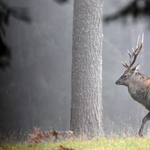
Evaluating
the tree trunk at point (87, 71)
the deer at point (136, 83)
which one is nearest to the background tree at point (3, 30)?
the tree trunk at point (87, 71)

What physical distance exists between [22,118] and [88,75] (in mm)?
5567

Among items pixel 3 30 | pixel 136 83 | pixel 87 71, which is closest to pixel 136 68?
pixel 136 83

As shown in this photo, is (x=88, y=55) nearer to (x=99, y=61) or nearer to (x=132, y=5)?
(x=99, y=61)

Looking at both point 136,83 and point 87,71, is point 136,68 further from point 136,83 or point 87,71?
point 87,71

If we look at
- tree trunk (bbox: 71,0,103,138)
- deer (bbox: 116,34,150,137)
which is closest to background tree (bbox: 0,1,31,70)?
tree trunk (bbox: 71,0,103,138)

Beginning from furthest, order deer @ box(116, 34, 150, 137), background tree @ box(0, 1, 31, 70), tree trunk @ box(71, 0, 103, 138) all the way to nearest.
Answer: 1. deer @ box(116, 34, 150, 137)
2. tree trunk @ box(71, 0, 103, 138)
3. background tree @ box(0, 1, 31, 70)

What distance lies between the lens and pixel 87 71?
430 centimetres

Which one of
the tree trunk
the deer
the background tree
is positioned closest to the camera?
the background tree

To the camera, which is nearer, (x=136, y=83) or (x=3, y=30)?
(x=3, y=30)

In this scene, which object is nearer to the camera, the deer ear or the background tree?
the background tree

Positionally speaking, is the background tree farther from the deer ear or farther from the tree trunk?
the deer ear

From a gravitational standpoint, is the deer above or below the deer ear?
below

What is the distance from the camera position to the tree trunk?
4.22 meters

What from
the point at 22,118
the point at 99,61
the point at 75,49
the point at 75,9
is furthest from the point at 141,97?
the point at 22,118
